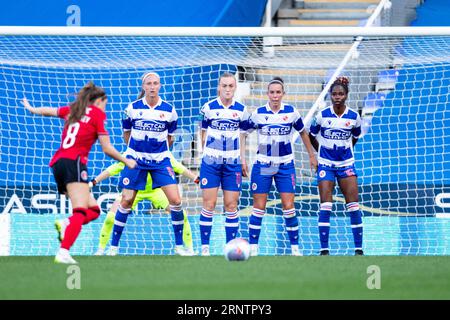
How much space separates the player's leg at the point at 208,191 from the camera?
508 inches

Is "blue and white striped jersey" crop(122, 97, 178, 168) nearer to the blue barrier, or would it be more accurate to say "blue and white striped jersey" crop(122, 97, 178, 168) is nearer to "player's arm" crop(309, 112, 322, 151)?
"player's arm" crop(309, 112, 322, 151)

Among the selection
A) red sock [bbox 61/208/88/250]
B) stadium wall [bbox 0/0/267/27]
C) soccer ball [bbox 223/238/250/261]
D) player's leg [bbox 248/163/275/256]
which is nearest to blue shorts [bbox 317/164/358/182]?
player's leg [bbox 248/163/275/256]

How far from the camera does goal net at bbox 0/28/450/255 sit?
1477 centimetres

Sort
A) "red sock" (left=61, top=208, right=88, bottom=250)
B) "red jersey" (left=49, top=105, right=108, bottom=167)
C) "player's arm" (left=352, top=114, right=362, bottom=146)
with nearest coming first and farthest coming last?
"red sock" (left=61, top=208, right=88, bottom=250) < "red jersey" (left=49, top=105, right=108, bottom=167) < "player's arm" (left=352, top=114, right=362, bottom=146)

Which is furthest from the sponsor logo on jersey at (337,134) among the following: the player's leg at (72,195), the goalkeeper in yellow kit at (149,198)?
the player's leg at (72,195)

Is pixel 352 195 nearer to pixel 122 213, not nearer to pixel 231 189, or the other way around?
pixel 231 189

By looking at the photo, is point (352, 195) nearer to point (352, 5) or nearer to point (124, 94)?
point (124, 94)

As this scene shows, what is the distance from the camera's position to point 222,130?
1299 centimetres

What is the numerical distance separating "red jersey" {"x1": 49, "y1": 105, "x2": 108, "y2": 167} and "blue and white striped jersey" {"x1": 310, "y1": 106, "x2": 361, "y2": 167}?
11.1ft

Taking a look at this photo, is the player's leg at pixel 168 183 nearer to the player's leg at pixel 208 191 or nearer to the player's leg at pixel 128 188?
the player's leg at pixel 128 188

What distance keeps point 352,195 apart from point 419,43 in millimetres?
3177

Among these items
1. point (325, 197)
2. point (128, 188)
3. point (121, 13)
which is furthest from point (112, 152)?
point (121, 13)

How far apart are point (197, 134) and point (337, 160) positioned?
332 centimetres

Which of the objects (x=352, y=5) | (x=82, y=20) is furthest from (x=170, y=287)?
(x=352, y=5)
